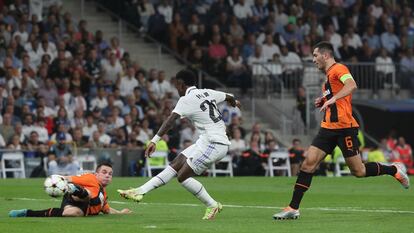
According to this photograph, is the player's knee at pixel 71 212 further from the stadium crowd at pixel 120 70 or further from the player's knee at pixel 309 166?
the stadium crowd at pixel 120 70

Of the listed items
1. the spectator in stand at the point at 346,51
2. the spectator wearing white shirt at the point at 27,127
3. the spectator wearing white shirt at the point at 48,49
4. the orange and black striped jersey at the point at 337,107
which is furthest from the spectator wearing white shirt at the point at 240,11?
the orange and black striped jersey at the point at 337,107

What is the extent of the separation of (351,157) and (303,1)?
2662 cm

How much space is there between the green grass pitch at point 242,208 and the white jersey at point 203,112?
3.81ft

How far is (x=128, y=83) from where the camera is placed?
36.6 m

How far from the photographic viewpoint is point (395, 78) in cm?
3997

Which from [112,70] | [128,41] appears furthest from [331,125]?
[128,41]

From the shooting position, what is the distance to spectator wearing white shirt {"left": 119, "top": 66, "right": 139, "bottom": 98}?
Result: 36375 mm

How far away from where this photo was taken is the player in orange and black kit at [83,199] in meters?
16.6

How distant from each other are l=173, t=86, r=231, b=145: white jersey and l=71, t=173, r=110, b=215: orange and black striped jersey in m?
1.50

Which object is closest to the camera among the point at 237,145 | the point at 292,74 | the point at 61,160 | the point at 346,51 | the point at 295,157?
the point at 61,160

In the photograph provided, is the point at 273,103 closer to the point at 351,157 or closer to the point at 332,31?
the point at 332,31

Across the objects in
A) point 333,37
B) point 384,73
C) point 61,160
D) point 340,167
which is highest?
point 333,37

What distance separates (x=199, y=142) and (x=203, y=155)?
242 millimetres

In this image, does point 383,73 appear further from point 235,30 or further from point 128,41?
point 128,41
